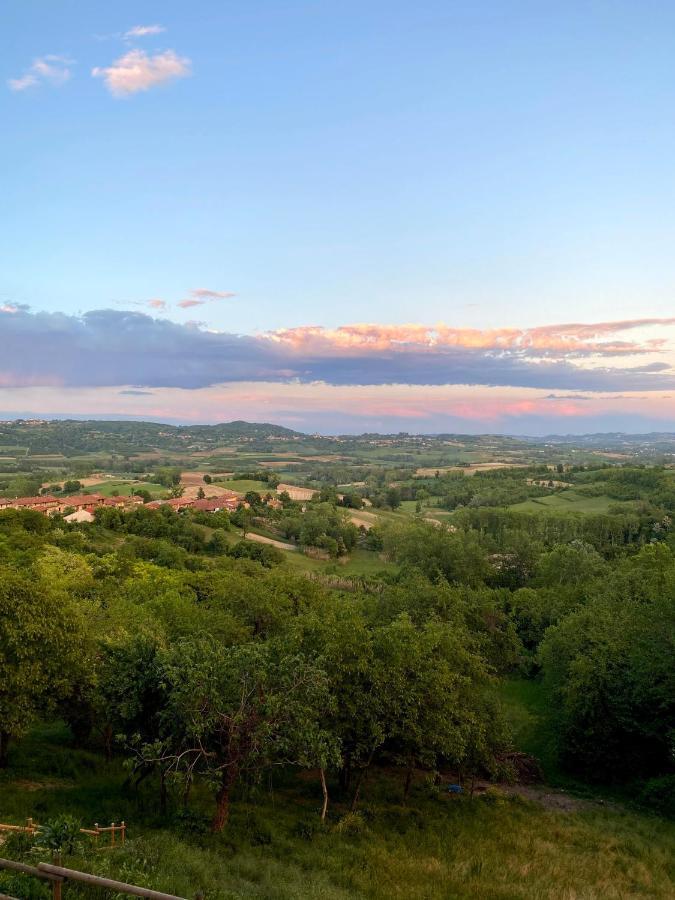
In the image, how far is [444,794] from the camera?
25.0m

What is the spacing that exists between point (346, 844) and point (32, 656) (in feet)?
44.4

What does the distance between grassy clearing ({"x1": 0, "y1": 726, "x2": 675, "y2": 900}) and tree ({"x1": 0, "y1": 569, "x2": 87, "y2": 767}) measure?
2431mm

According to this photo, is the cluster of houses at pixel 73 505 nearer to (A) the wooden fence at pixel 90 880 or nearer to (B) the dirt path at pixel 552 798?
(B) the dirt path at pixel 552 798

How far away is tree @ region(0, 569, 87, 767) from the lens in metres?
19.6

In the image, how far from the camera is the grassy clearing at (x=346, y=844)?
549 inches

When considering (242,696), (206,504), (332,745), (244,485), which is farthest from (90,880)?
(244,485)

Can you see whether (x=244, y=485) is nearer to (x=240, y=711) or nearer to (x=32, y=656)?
(x=32, y=656)

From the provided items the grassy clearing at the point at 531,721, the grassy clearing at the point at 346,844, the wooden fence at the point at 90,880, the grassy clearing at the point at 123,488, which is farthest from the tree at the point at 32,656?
the grassy clearing at the point at 123,488

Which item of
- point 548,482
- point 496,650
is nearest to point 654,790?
point 496,650

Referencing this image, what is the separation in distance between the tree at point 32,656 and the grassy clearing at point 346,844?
2431 millimetres

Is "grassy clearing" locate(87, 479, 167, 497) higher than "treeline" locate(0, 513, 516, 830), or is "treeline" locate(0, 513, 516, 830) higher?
"treeline" locate(0, 513, 516, 830)

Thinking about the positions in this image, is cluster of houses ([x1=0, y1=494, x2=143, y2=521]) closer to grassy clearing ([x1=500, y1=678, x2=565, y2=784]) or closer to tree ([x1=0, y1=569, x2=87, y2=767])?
grassy clearing ([x1=500, y1=678, x2=565, y2=784])

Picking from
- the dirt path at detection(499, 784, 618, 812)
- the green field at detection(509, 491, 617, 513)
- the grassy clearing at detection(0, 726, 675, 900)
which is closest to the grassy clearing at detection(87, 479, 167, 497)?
the green field at detection(509, 491, 617, 513)

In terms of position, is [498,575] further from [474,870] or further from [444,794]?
[474,870]
